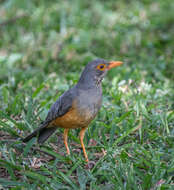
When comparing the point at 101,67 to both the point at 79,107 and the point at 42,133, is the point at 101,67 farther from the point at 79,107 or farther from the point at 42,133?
the point at 42,133

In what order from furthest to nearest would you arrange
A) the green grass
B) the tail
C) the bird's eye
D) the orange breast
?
the bird's eye
the tail
the orange breast
the green grass

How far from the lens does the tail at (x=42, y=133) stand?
4.33 meters

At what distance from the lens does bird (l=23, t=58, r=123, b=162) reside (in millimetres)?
4141

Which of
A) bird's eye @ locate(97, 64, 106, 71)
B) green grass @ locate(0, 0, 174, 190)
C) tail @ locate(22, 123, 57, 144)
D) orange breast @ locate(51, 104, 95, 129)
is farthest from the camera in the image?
bird's eye @ locate(97, 64, 106, 71)

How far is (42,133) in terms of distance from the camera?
4.50 m

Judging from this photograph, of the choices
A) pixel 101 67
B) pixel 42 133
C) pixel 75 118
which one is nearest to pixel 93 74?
pixel 101 67

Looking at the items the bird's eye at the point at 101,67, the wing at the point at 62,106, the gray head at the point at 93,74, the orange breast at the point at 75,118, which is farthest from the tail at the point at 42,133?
the bird's eye at the point at 101,67

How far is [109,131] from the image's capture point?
484 centimetres

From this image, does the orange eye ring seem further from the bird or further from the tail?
the tail

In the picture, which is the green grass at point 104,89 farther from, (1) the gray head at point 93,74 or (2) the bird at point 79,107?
(1) the gray head at point 93,74

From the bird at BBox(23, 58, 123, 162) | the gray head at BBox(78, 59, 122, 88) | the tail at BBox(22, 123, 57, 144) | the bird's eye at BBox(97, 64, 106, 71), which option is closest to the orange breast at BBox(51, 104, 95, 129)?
the bird at BBox(23, 58, 123, 162)

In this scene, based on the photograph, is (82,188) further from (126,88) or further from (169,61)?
(169,61)

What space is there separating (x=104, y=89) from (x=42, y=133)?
5.57 feet

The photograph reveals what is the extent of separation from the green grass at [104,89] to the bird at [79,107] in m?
0.17
